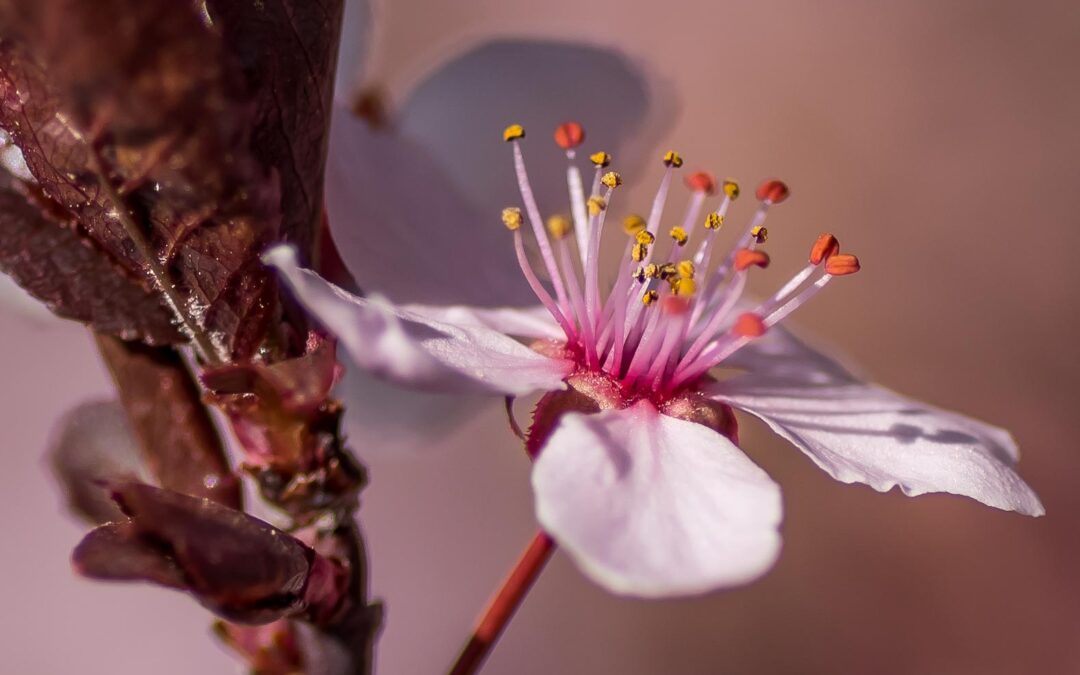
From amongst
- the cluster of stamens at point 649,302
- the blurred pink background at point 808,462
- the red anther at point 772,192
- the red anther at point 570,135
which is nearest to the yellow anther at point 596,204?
the cluster of stamens at point 649,302

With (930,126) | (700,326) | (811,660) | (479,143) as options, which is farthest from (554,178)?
(930,126)

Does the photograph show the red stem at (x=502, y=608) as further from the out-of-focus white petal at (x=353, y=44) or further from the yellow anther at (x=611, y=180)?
the out-of-focus white petal at (x=353, y=44)

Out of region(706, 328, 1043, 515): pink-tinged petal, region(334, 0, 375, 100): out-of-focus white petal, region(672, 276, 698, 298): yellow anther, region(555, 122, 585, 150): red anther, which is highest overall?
region(334, 0, 375, 100): out-of-focus white petal

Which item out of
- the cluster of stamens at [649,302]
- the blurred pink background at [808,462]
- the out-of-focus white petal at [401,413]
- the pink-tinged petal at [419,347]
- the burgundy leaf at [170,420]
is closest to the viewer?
the pink-tinged petal at [419,347]

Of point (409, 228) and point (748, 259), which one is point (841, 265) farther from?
point (409, 228)

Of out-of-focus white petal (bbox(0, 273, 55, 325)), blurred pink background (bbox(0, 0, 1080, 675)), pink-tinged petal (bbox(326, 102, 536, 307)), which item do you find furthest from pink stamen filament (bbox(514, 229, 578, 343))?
blurred pink background (bbox(0, 0, 1080, 675))

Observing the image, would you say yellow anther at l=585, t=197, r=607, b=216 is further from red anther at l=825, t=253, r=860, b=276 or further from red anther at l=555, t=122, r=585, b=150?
red anther at l=825, t=253, r=860, b=276

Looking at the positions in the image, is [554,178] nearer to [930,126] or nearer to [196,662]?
[196,662]
